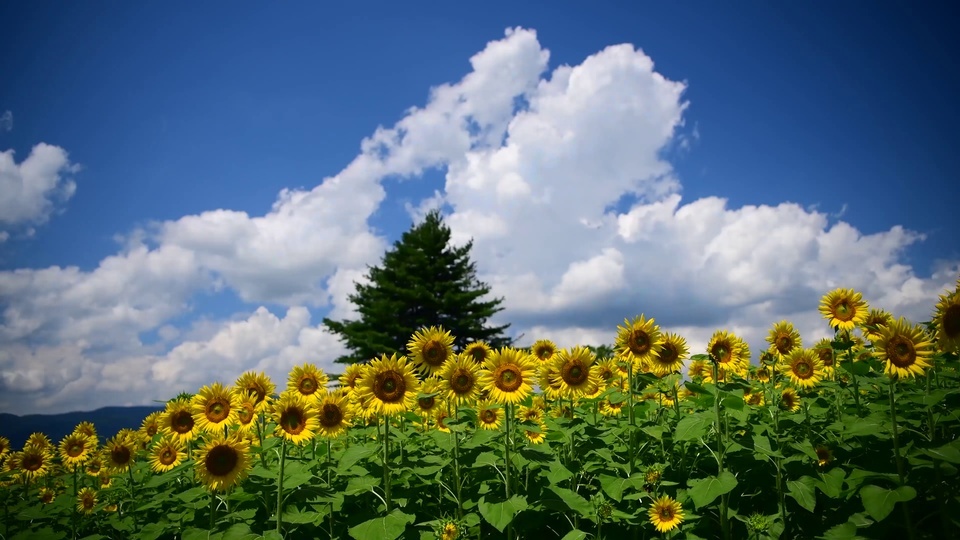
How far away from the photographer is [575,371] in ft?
18.4

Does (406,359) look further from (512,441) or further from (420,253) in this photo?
(420,253)

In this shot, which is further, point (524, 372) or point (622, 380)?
point (622, 380)

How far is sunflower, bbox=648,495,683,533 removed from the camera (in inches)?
182

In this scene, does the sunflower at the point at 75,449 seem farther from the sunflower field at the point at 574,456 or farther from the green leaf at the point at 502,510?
the green leaf at the point at 502,510

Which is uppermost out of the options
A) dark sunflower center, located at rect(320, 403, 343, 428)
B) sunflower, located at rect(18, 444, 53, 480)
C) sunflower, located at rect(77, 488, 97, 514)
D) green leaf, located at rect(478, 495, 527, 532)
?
dark sunflower center, located at rect(320, 403, 343, 428)

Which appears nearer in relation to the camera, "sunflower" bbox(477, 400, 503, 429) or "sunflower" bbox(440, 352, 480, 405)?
"sunflower" bbox(440, 352, 480, 405)

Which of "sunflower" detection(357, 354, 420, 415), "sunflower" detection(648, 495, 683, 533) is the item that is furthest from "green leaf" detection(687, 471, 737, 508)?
"sunflower" detection(357, 354, 420, 415)

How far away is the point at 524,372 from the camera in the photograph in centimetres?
509

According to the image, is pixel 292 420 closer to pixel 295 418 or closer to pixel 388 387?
pixel 295 418

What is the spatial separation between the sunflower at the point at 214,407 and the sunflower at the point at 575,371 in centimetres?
334

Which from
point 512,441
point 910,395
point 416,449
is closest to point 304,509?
point 416,449

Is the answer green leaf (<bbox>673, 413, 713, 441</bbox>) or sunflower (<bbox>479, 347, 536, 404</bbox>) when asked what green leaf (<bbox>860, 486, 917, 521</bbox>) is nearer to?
green leaf (<bbox>673, 413, 713, 441</bbox>)

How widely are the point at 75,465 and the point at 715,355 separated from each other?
27.7 feet

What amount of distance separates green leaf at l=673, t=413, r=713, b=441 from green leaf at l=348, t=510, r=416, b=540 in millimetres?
2344
